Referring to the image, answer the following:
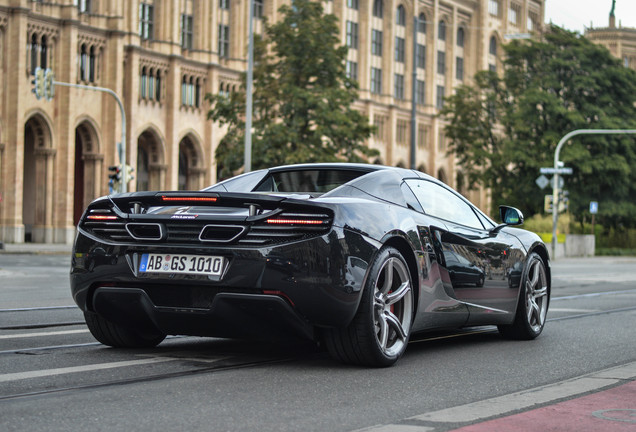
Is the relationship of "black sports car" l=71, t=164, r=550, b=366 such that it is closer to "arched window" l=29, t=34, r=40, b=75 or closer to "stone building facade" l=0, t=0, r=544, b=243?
"stone building facade" l=0, t=0, r=544, b=243

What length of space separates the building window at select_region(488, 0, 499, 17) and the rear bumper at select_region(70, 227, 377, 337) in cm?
8638

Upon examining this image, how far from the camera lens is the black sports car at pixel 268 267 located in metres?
6.02

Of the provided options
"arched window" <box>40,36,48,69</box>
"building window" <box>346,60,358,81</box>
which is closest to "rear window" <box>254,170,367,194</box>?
"arched window" <box>40,36,48,69</box>

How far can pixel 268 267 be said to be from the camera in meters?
5.99

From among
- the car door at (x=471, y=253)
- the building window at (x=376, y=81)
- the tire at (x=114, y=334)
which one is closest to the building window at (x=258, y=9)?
the building window at (x=376, y=81)

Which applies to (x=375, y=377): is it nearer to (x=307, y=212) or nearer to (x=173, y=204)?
(x=307, y=212)

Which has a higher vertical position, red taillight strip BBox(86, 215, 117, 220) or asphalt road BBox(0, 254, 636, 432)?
red taillight strip BBox(86, 215, 117, 220)

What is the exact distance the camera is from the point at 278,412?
480 cm

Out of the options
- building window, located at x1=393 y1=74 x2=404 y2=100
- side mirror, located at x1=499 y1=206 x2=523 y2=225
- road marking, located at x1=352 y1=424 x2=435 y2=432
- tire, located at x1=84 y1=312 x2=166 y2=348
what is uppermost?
building window, located at x1=393 y1=74 x2=404 y2=100

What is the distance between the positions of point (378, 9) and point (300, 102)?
3898cm

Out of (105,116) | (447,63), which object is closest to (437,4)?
(447,63)

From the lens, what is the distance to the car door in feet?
24.5

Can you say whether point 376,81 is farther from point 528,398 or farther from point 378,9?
point 528,398

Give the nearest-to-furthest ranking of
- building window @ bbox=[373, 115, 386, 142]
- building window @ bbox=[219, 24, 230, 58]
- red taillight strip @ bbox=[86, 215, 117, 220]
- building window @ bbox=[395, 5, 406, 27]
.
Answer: red taillight strip @ bbox=[86, 215, 117, 220] < building window @ bbox=[219, 24, 230, 58] < building window @ bbox=[373, 115, 386, 142] < building window @ bbox=[395, 5, 406, 27]
